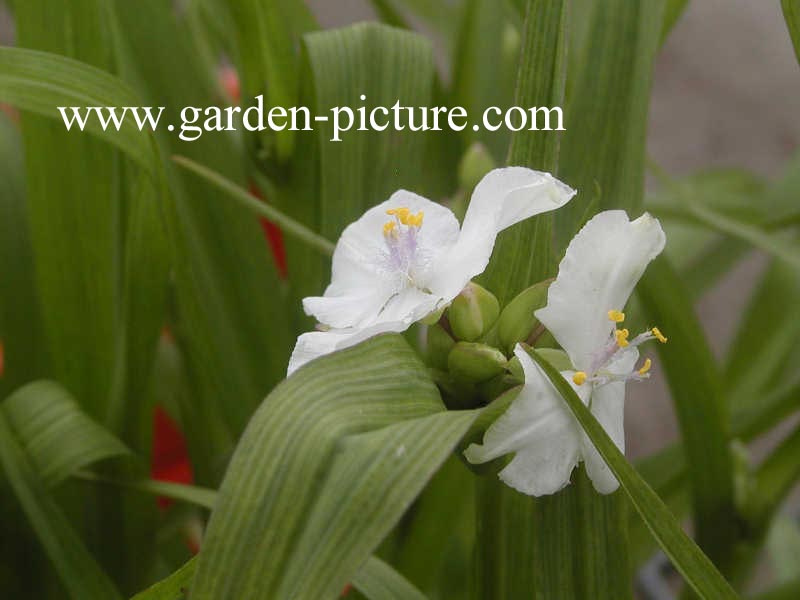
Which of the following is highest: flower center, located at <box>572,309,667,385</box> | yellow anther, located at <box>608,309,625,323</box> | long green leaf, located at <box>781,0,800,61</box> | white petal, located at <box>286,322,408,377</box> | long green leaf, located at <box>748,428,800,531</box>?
long green leaf, located at <box>781,0,800,61</box>

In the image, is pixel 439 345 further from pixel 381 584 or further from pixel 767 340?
pixel 767 340

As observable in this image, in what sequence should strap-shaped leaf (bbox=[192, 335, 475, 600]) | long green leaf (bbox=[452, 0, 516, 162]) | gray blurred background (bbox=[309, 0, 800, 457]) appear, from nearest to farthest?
strap-shaped leaf (bbox=[192, 335, 475, 600]) → long green leaf (bbox=[452, 0, 516, 162]) → gray blurred background (bbox=[309, 0, 800, 457])

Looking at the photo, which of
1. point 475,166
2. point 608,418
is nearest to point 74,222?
point 475,166

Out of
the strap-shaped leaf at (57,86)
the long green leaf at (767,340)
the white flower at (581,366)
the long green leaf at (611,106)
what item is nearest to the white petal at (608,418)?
the white flower at (581,366)

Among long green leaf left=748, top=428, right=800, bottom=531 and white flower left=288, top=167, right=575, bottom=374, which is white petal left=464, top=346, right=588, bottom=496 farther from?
long green leaf left=748, top=428, right=800, bottom=531

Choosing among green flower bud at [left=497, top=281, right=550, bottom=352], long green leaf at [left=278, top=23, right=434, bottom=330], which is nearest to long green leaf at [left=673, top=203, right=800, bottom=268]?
long green leaf at [left=278, top=23, right=434, bottom=330]

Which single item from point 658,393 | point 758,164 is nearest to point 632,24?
point 658,393

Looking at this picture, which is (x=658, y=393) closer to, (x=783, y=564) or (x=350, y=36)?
(x=783, y=564)
